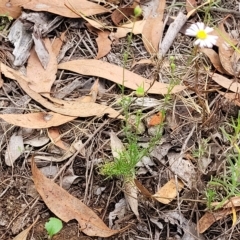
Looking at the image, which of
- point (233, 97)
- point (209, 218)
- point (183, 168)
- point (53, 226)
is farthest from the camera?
point (233, 97)

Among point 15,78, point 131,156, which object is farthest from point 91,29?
point 131,156

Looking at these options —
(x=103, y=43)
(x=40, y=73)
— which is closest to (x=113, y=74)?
(x=103, y=43)

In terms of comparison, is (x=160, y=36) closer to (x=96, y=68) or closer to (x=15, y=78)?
(x=96, y=68)

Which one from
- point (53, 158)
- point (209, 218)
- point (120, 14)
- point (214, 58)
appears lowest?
point (209, 218)

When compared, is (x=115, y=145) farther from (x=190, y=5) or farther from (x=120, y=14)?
(x=190, y=5)

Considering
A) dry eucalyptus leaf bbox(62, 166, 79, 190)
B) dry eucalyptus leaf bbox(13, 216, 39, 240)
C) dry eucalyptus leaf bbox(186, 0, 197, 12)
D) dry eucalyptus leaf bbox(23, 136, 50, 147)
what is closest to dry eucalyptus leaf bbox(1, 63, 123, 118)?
dry eucalyptus leaf bbox(23, 136, 50, 147)

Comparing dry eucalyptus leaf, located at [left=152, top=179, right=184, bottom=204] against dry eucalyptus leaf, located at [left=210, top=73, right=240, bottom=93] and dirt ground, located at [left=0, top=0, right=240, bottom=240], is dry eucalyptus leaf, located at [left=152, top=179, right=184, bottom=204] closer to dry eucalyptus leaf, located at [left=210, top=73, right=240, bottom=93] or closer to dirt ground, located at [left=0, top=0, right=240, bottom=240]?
dirt ground, located at [left=0, top=0, right=240, bottom=240]
